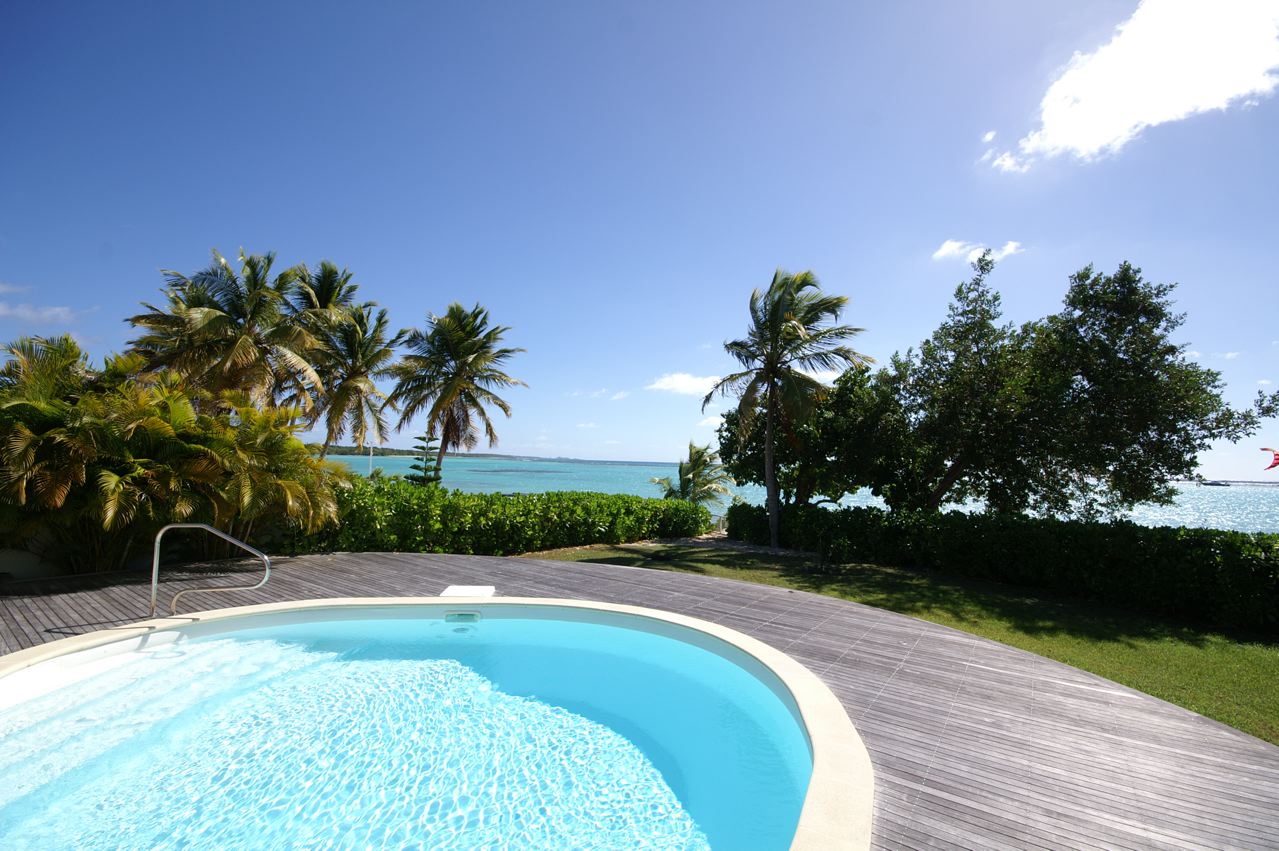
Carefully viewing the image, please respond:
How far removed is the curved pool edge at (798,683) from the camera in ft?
8.34

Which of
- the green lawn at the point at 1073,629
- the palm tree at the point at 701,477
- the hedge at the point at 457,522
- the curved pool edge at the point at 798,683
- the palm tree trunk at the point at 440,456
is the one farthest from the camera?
the palm tree at the point at 701,477

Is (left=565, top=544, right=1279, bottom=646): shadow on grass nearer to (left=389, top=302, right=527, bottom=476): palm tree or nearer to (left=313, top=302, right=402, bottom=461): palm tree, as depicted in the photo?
(left=389, top=302, right=527, bottom=476): palm tree

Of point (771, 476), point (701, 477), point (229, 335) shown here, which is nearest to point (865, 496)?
point (701, 477)

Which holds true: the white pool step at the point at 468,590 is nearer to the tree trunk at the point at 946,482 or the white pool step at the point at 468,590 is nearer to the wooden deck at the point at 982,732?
the wooden deck at the point at 982,732

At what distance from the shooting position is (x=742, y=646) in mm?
5281

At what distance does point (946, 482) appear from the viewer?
13.7m

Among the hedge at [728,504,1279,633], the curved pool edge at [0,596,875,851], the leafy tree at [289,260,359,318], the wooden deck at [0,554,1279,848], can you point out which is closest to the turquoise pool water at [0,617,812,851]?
the curved pool edge at [0,596,875,851]

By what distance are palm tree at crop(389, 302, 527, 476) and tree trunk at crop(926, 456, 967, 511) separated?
14522mm

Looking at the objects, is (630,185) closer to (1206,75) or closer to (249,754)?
(1206,75)

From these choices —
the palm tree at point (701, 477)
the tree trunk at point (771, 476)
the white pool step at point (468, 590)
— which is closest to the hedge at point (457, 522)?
the white pool step at point (468, 590)

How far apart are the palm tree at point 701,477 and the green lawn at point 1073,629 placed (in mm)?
11345

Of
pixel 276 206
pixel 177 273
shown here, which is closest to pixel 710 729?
pixel 276 206

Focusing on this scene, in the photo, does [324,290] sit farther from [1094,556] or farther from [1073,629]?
[1094,556]

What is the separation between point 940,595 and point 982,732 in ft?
22.1
